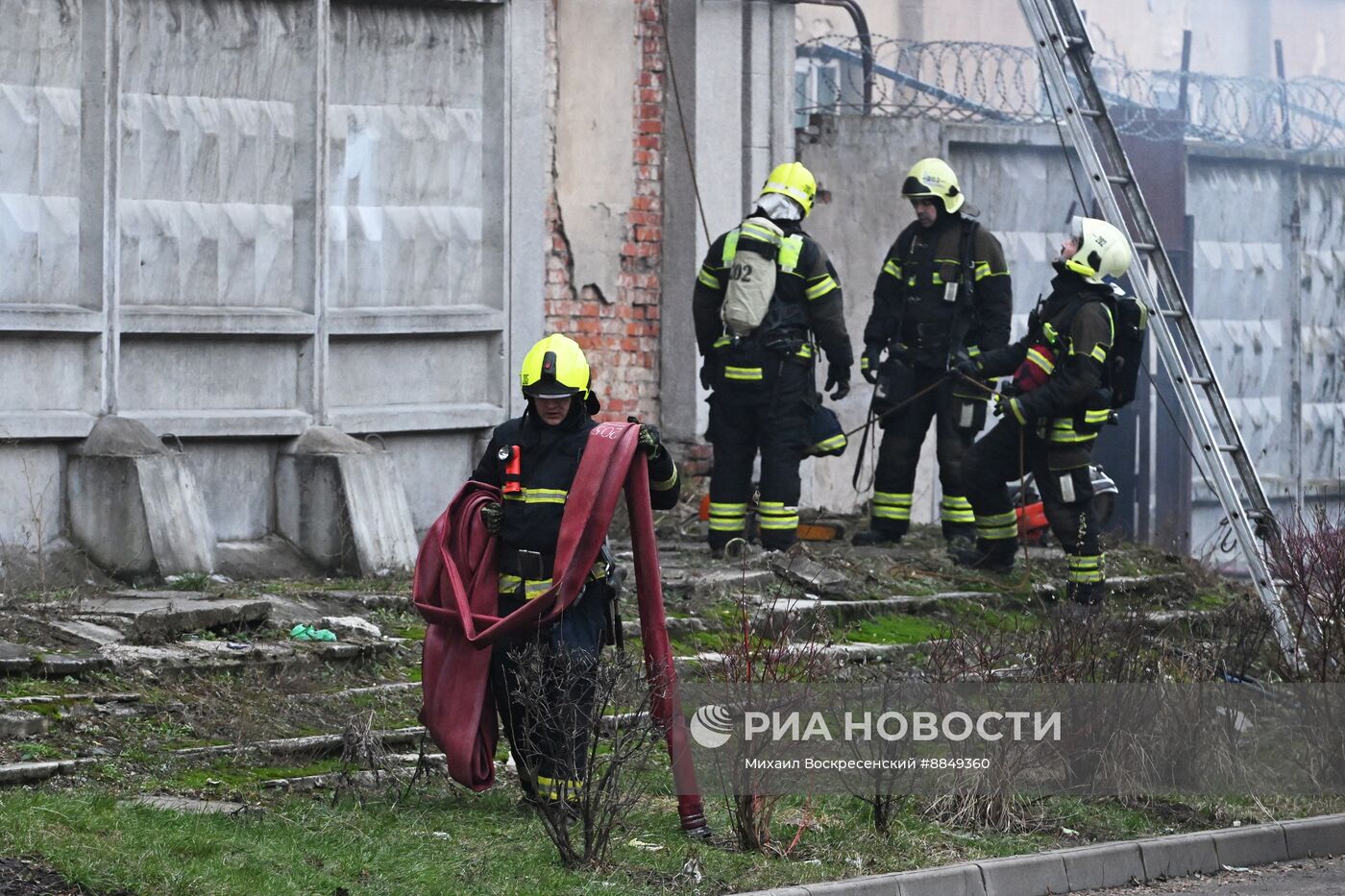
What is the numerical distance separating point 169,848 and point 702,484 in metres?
8.24

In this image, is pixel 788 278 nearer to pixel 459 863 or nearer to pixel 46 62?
pixel 46 62

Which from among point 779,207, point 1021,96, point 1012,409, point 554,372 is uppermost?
point 1021,96

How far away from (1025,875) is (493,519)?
7.52ft

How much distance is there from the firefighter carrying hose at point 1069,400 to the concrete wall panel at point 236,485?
13.6ft

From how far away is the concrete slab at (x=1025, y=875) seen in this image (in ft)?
24.4

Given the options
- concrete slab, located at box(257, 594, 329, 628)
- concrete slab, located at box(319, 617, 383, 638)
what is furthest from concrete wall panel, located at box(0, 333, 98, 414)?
concrete slab, located at box(319, 617, 383, 638)

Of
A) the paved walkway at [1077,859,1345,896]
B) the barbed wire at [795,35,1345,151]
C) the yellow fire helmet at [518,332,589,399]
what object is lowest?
the paved walkway at [1077,859,1345,896]

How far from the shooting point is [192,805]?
24.6ft

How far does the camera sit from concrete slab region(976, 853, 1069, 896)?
744cm

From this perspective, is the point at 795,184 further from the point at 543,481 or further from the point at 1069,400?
the point at 543,481

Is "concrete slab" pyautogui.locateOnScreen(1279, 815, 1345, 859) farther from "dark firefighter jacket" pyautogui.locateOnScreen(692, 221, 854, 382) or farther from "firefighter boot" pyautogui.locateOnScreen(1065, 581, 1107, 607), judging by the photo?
"dark firefighter jacket" pyautogui.locateOnScreen(692, 221, 854, 382)

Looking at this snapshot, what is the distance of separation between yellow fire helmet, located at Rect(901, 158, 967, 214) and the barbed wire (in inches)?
104

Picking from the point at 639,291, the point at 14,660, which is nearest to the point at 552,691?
the point at 14,660

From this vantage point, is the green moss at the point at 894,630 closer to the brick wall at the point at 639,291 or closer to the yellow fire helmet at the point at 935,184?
the yellow fire helmet at the point at 935,184
